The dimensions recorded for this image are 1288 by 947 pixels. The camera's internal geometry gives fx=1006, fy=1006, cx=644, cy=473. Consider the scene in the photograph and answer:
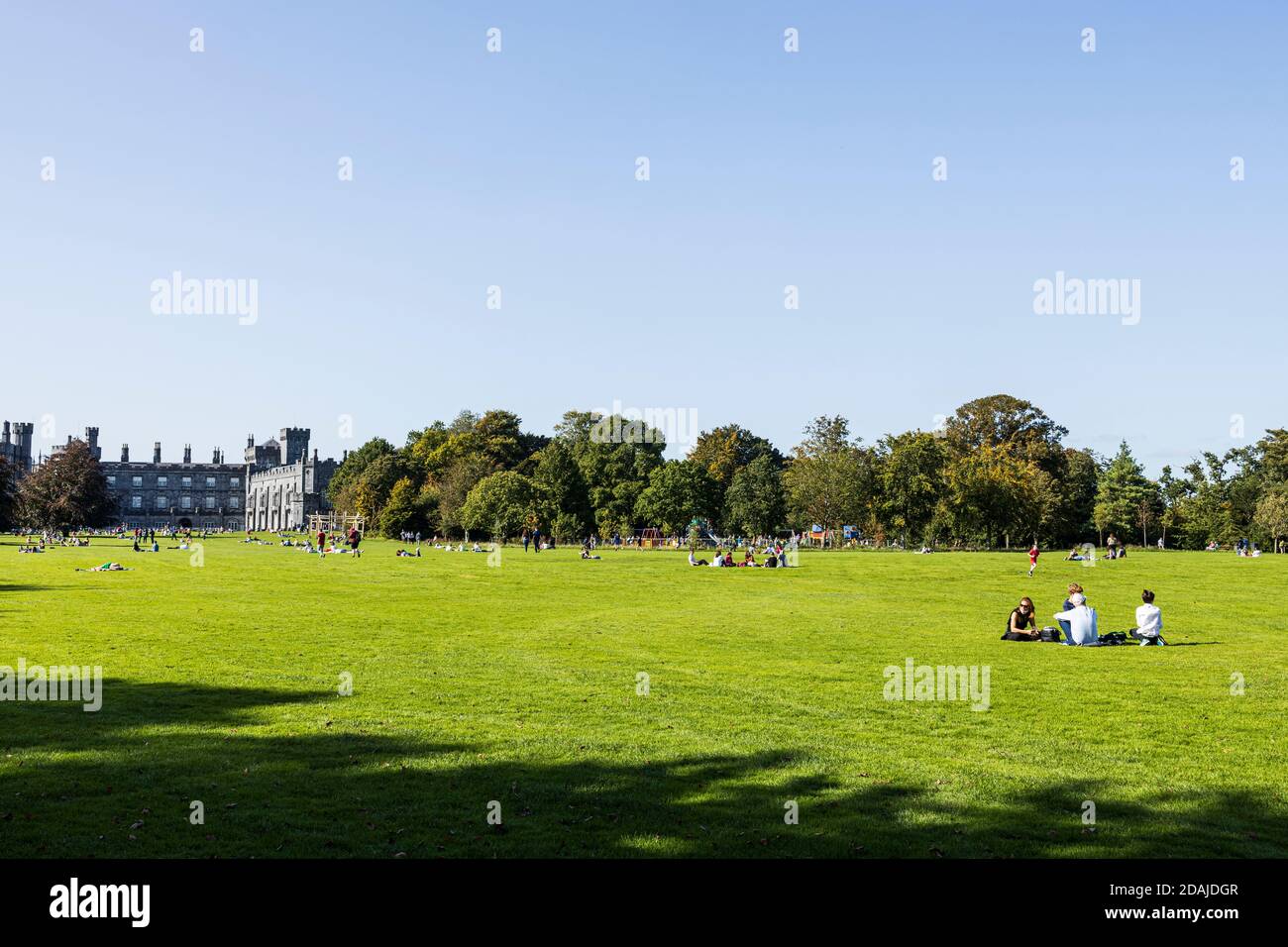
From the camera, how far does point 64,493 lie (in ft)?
372

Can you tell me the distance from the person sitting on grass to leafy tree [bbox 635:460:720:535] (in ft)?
278

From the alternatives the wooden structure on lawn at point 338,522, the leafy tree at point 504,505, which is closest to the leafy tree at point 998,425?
the leafy tree at point 504,505

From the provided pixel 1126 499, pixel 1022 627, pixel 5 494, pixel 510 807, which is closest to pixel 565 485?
pixel 5 494

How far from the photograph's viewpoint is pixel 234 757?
36.4 ft

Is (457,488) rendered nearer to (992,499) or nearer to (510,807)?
(992,499)

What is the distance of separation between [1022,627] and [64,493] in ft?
383

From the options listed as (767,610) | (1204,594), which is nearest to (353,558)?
(767,610)

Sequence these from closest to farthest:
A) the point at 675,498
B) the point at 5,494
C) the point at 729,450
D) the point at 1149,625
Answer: the point at 1149,625 < the point at 5,494 < the point at 675,498 < the point at 729,450

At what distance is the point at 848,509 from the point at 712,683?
288 ft

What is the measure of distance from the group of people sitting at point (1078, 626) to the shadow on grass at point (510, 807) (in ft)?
40.9

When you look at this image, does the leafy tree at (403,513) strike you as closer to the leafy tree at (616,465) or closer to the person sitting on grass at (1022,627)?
the leafy tree at (616,465)

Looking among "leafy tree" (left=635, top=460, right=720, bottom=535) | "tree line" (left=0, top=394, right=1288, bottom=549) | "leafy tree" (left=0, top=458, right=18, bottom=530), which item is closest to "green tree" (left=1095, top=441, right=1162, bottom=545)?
"tree line" (left=0, top=394, right=1288, bottom=549)
